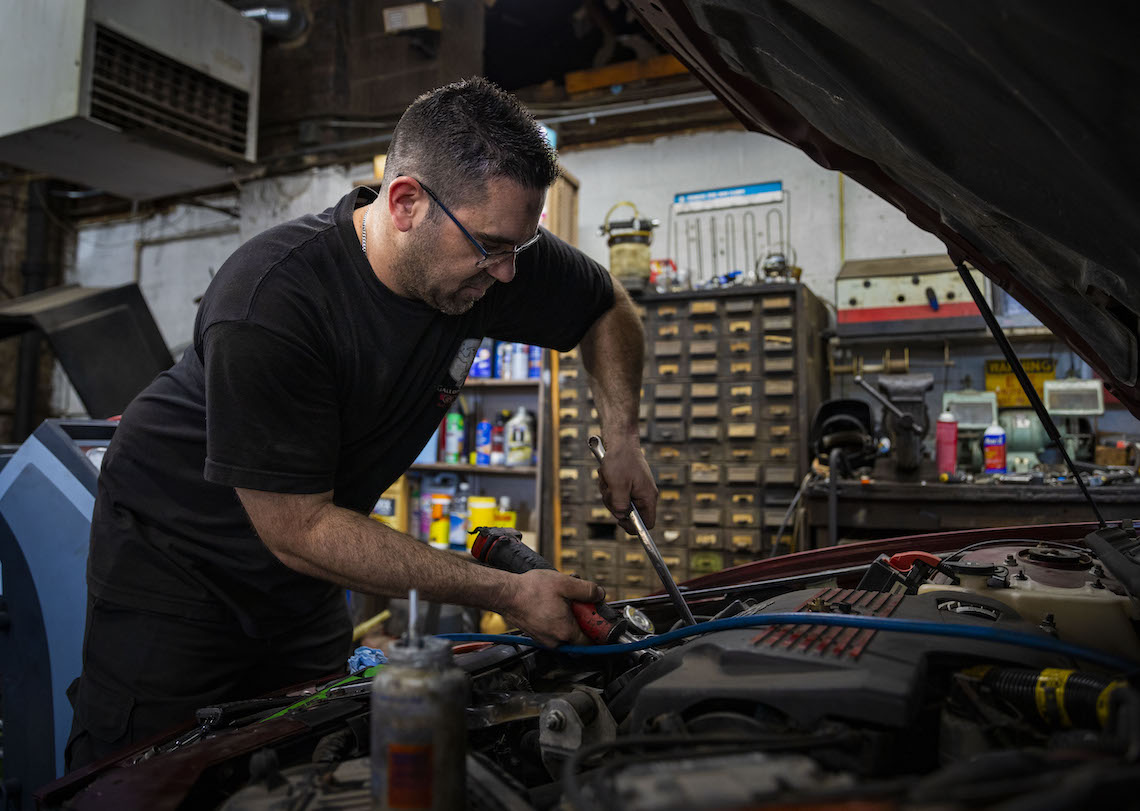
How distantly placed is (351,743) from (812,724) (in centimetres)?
57

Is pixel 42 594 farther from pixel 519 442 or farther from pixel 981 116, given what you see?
pixel 519 442

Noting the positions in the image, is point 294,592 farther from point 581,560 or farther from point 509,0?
point 509,0

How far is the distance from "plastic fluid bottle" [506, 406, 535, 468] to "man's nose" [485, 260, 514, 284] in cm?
285

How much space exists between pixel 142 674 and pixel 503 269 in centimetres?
98

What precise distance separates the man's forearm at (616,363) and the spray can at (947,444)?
2421 millimetres

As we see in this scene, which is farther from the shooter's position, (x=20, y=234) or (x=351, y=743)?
(x=20, y=234)

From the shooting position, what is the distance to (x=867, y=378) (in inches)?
181

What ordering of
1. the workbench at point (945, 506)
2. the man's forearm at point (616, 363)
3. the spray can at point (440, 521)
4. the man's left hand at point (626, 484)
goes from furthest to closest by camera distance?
the spray can at point (440, 521) < the workbench at point (945, 506) < the man's forearm at point (616, 363) < the man's left hand at point (626, 484)

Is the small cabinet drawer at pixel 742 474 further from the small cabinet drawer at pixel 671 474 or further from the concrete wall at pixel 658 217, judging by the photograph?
the concrete wall at pixel 658 217

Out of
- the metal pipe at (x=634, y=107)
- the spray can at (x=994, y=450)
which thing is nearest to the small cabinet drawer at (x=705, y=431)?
the spray can at (x=994, y=450)

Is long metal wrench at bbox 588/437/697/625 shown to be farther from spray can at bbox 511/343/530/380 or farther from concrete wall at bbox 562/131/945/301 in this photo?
concrete wall at bbox 562/131/945/301

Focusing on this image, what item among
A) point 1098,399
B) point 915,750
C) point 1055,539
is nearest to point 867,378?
point 1098,399

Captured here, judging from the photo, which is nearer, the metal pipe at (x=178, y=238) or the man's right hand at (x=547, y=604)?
the man's right hand at (x=547, y=604)

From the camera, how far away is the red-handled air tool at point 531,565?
112 centimetres
